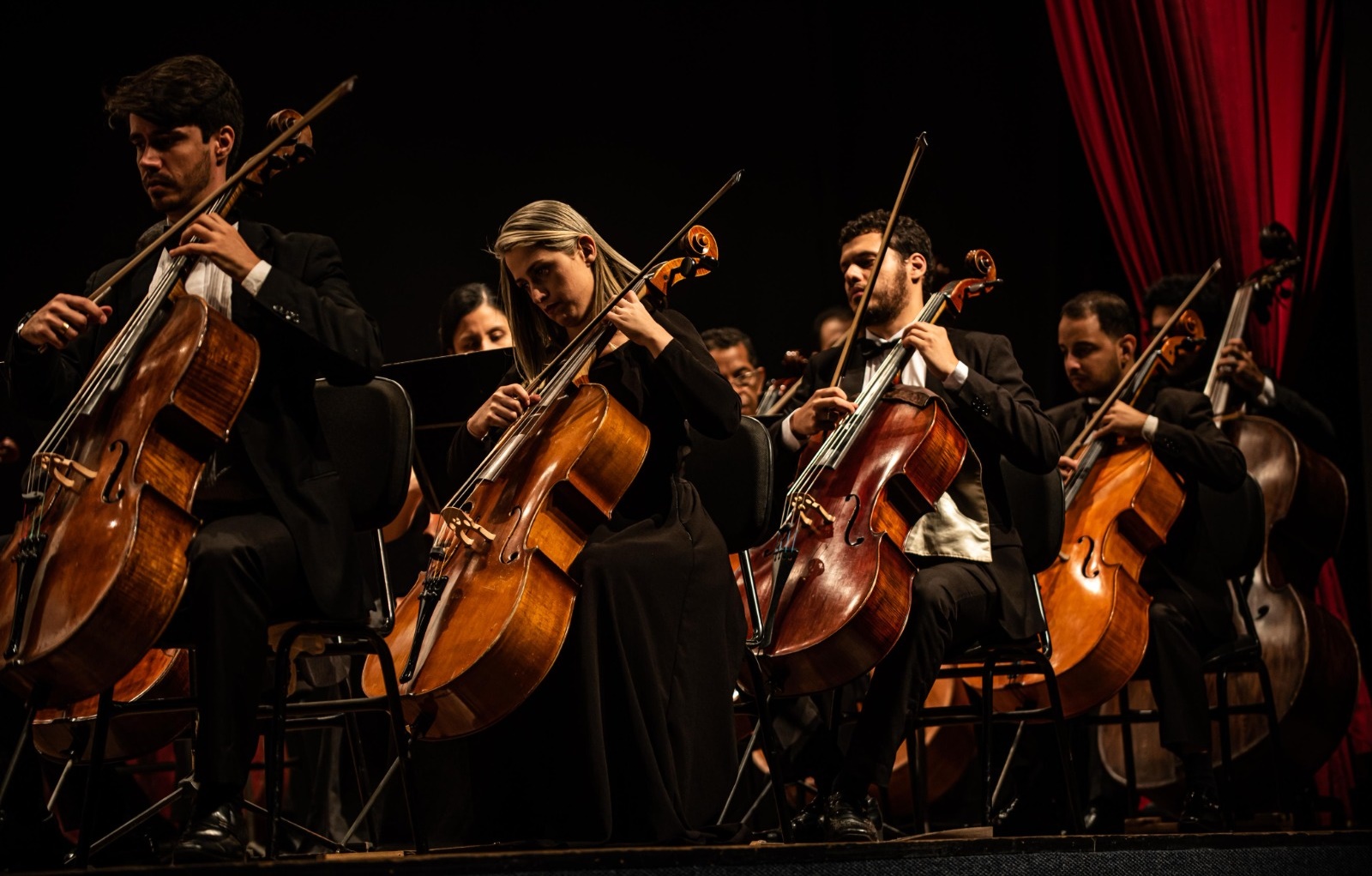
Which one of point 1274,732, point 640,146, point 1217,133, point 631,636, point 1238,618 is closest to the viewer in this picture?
point 631,636

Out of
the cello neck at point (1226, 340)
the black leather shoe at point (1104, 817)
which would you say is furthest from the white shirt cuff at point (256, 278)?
the cello neck at point (1226, 340)

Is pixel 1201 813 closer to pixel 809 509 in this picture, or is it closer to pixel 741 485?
pixel 809 509

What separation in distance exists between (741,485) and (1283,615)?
1.85 m

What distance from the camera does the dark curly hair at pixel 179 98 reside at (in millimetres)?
2307

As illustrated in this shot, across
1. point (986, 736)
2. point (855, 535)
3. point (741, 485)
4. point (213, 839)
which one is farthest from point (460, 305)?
point (213, 839)

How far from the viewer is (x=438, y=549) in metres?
2.45

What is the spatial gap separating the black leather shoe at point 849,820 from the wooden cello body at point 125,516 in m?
1.19

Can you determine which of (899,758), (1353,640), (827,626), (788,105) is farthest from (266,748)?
(788,105)

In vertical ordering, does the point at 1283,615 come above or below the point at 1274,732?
above

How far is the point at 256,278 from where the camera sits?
85.4 inches

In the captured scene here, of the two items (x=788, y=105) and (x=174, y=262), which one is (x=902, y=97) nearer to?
(x=788, y=105)

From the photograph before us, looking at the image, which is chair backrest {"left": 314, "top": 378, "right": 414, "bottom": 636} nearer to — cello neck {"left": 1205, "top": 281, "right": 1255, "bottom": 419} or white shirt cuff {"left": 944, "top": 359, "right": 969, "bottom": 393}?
white shirt cuff {"left": 944, "top": 359, "right": 969, "bottom": 393}

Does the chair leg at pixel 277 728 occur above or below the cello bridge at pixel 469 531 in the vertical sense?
below

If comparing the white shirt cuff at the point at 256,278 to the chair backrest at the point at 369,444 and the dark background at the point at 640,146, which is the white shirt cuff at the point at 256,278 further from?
the dark background at the point at 640,146
